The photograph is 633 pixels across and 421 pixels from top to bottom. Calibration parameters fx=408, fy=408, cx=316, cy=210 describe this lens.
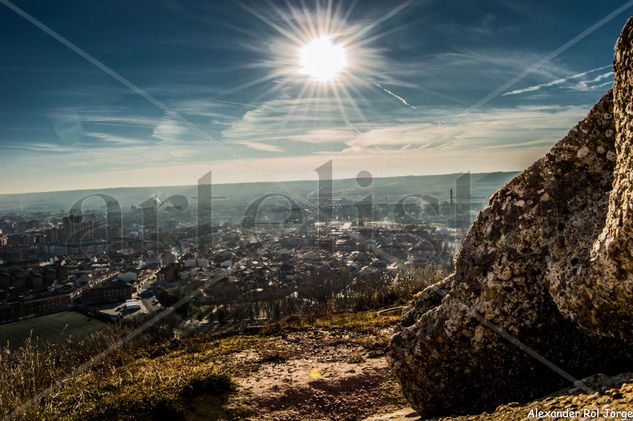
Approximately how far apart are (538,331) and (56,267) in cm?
4105

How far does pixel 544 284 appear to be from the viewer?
345 cm

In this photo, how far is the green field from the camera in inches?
747

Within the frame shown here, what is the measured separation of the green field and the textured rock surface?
18301 millimetres

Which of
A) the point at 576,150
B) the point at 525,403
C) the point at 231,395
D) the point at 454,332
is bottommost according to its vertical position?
the point at 231,395

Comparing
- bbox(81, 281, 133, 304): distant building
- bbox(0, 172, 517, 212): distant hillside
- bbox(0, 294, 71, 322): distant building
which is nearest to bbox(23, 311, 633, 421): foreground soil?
bbox(0, 294, 71, 322): distant building

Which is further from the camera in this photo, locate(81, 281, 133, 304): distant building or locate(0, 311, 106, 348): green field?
locate(81, 281, 133, 304): distant building

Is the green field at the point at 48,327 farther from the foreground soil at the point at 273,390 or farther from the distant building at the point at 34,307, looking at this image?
the foreground soil at the point at 273,390

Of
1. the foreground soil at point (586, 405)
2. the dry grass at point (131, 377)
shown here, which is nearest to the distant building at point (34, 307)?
the dry grass at point (131, 377)

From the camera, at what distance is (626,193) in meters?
2.75

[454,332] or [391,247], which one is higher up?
[454,332]

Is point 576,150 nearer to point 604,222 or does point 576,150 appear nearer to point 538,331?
point 604,222

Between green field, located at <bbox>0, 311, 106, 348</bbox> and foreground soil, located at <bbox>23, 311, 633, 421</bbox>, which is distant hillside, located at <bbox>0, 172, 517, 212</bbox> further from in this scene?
foreground soil, located at <bbox>23, 311, 633, 421</bbox>

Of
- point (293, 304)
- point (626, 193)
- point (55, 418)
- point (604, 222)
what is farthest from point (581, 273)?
point (293, 304)

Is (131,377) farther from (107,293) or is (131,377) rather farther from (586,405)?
(107,293)
